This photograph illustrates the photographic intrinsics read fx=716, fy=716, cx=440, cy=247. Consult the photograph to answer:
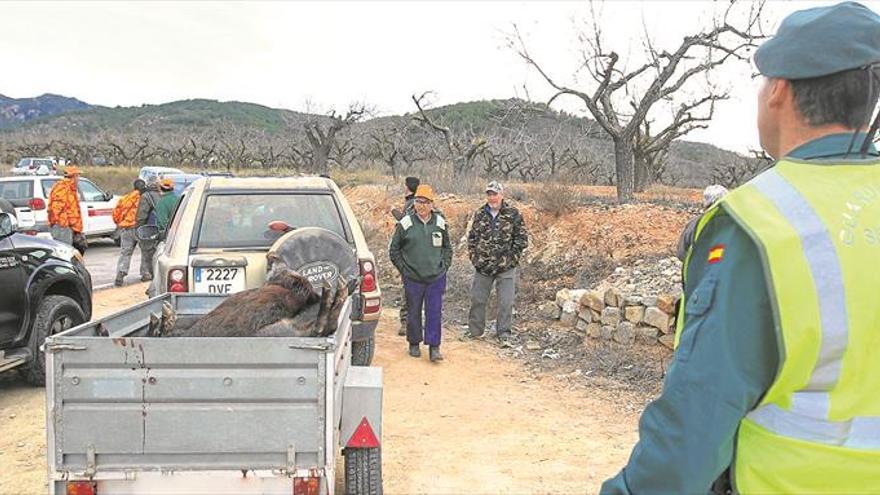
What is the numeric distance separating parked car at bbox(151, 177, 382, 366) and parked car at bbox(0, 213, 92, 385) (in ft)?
4.27

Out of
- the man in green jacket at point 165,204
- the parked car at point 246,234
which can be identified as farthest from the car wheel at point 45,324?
the man in green jacket at point 165,204

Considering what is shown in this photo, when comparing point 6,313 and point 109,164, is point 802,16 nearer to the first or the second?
point 6,313

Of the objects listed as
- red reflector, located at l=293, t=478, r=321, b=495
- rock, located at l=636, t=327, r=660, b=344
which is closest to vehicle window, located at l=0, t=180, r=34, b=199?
rock, located at l=636, t=327, r=660, b=344

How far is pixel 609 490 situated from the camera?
Answer: 1418mm

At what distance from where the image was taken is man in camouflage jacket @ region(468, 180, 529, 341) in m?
8.02

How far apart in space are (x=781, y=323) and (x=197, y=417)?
7.17 feet

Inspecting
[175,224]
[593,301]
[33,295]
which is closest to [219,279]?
[175,224]

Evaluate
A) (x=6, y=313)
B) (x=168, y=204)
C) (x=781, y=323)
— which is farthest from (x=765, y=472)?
(x=168, y=204)

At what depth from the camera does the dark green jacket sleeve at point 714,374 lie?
1.24m

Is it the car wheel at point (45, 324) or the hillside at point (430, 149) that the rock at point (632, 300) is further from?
the hillside at point (430, 149)

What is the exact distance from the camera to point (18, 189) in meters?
15.4

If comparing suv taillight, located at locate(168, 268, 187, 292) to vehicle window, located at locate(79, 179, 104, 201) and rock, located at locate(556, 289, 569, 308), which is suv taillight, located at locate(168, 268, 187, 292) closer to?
rock, located at locate(556, 289, 569, 308)

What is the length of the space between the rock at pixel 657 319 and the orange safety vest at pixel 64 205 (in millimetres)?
8817

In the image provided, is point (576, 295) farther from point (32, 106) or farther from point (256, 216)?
point (32, 106)
